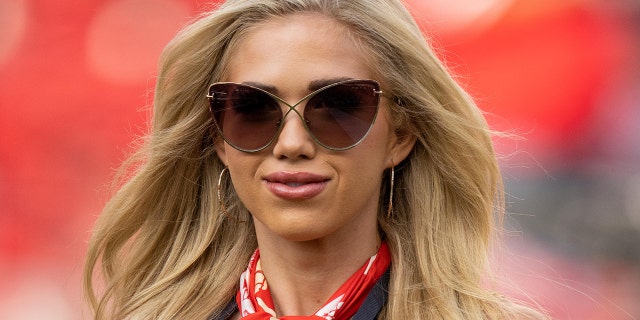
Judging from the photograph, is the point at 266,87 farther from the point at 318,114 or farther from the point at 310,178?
the point at 310,178

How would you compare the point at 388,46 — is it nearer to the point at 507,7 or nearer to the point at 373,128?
the point at 373,128

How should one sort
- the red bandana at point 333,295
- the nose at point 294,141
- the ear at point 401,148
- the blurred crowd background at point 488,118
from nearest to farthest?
the nose at point 294,141
the red bandana at point 333,295
the ear at point 401,148
the blurred crowd background at point 488,118

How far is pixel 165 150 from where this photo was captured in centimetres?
388

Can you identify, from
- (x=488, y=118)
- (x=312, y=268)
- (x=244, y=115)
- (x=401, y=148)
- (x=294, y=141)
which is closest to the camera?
(x=294, y=141)

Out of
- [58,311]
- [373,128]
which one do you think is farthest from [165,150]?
[58,311]

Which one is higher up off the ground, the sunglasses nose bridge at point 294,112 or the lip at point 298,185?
the sunglasses nose bridge at point 294,112

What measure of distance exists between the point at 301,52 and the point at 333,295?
30.1 inches

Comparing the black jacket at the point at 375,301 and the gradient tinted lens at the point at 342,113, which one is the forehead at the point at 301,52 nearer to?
the gradient tinted lens at the point at 342,113

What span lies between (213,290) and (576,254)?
10.6 ft

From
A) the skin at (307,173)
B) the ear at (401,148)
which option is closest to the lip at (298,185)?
the skin at (307,173)

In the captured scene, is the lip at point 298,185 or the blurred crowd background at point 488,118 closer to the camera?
the lip at point 298,185

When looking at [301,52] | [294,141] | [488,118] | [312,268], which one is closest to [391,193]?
[312,268]

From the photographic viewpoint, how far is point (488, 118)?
6.68m

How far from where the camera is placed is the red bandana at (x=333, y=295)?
340 cm
